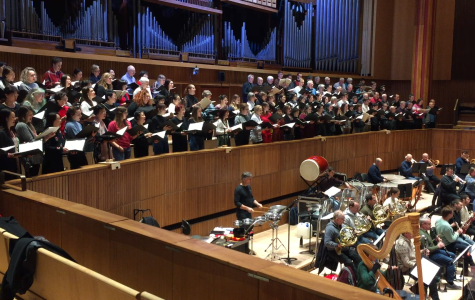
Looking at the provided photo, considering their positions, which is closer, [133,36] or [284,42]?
[133,36]

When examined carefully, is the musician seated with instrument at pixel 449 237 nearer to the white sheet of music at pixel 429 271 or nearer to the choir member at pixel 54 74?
the white sheet of music at pixel 429 271

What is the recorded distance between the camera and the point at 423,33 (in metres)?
13.3

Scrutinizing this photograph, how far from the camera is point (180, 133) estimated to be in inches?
254

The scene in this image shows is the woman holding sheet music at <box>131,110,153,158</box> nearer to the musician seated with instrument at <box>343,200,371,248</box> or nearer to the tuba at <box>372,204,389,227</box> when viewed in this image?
the musician seated with instrument at <box>343,200,371,248</box>

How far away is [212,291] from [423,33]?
40.1 feet

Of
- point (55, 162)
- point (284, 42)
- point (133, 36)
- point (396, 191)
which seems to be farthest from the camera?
point (284, 42)

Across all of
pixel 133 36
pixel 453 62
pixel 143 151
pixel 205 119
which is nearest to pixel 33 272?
pixel 143 151

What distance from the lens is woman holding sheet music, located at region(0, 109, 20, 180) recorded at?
4367 millimetres

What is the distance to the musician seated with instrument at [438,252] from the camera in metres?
6.19

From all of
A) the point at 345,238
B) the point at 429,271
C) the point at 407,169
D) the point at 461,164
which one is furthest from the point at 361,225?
the point at 461,164

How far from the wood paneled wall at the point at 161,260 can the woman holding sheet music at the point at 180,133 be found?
2652 mm

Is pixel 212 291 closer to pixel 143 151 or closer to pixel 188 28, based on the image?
pixel 143 151

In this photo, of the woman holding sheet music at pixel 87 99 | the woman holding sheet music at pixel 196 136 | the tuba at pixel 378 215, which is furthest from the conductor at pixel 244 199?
the woman holding sheet music at pixel 87 99

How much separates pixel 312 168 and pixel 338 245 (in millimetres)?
2765
